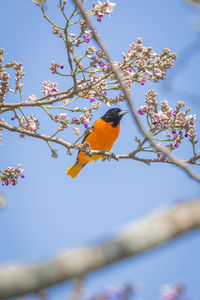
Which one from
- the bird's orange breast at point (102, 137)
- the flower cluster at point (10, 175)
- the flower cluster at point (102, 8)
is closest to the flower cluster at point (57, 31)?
the flower cluster at point (102, 8)

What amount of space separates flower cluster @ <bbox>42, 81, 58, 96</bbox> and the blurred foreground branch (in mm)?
3110

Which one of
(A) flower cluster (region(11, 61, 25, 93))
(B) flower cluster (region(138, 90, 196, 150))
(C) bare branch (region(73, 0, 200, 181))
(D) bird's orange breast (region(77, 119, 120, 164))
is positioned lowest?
(C) bare branch (region(73, 0, 200, 181))

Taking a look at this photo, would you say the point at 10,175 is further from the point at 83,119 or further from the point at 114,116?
the point at 114,116

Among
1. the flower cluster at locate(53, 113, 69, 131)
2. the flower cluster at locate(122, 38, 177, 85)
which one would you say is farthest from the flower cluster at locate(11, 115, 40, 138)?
the flower cluster at locate(122, 38, 177, 85)

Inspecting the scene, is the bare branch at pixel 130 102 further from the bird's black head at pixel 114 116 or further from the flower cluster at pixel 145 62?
the bird's black head at pixel 114 116

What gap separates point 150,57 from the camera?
12.7ft

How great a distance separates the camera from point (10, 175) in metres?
3.95

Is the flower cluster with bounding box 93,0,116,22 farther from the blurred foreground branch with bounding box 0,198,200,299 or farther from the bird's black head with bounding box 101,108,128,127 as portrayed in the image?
the blurred foreground branch with bounding box 0,198,200,299

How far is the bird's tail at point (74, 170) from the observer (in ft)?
20.6

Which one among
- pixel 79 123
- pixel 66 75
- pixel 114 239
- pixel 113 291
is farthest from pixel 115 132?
pixel 114 239

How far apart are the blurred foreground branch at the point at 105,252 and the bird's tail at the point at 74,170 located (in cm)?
529

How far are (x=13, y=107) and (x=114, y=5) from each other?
55.8 inches

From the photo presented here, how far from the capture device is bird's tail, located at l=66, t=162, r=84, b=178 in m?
6.28

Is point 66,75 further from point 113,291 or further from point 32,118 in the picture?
Result: point 113,291
